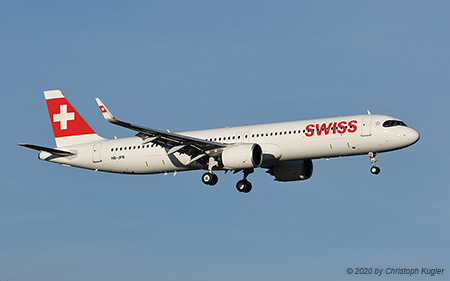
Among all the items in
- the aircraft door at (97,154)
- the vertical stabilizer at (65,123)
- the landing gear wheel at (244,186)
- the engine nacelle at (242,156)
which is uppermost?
the vertical stabilizer at (65,123)

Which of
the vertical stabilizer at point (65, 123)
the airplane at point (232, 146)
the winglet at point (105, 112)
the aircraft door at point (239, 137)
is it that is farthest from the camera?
the vertical stabilizer at point (65, 123)

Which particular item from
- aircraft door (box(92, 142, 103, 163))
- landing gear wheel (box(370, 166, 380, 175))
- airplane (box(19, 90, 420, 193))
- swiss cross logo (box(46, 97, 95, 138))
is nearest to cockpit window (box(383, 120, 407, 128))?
airplane (box(19, 90, 420, 193))

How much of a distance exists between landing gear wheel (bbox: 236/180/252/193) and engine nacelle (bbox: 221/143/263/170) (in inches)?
210

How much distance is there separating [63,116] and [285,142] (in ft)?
69.5

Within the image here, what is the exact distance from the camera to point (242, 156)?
195 feet

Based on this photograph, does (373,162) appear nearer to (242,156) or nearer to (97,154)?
(242,156)

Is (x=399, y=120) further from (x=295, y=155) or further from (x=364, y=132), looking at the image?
(x=295, y=155)

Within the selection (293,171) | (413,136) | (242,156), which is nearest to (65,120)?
(242,156)

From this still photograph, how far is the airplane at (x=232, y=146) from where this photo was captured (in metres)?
58.2

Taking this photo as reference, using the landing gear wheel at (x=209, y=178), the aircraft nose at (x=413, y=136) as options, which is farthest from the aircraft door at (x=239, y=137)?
the aircraft nose at (x=413, y=136)

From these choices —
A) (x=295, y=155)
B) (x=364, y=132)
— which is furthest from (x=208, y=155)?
(x=364, y=132)

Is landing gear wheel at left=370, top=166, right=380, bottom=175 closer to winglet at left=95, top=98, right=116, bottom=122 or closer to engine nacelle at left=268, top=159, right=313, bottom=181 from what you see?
engine nacelle at left=268, top=159, right=313, bottom=181

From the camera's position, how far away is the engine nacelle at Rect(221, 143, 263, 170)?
5947 cm

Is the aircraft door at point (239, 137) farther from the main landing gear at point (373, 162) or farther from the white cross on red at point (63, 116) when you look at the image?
the white cross on red at point (63, 116)
